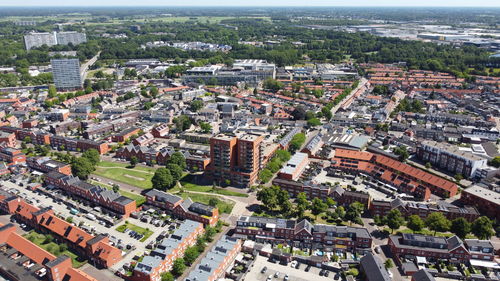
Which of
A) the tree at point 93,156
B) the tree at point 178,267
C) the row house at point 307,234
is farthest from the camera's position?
the tree at point 93,156

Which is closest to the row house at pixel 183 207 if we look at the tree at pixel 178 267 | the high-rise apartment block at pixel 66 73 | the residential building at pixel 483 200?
the tree at pixel 178 267

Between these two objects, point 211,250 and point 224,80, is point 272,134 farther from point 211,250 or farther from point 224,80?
point 224,80

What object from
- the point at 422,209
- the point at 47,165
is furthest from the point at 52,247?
the point at 422,209

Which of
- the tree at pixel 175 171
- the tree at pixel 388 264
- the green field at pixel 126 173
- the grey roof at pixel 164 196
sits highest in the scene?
the tree at pixel 175 171

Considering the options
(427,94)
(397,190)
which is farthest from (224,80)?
(397,190)

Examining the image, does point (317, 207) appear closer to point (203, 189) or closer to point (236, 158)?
point (236, 158)

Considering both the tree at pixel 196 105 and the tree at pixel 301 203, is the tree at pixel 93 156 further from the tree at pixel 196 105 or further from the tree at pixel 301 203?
the tree at pixel 301 203

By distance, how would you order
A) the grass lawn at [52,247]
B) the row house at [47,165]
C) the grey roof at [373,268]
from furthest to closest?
the row house at [47,165]
the grass lawn at [52,247]
the grey roof at [373,268]
